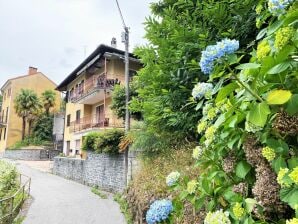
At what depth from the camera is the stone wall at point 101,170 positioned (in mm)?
11914

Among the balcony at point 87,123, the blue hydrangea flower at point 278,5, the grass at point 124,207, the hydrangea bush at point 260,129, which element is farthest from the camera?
the balcony at point 87,123

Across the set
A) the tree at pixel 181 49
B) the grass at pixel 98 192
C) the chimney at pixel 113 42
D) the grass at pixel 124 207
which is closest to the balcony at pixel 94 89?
the chimney at pixel 113 42

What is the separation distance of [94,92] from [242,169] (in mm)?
21612

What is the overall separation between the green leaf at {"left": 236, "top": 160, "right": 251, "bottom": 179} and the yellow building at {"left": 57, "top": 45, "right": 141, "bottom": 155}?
1757 cm

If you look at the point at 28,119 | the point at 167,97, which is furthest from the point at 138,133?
the point at 28,119

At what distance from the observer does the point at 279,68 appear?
5.09 feet

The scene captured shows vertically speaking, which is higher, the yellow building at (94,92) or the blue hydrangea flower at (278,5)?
the yellow building at (94,92)

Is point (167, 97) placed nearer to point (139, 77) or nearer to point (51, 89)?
point (139, 77)

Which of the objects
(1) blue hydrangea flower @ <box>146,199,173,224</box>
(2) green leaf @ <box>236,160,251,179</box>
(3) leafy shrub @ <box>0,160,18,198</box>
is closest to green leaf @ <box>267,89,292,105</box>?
(2) green leaf @ <box>236,160,251,179</box>

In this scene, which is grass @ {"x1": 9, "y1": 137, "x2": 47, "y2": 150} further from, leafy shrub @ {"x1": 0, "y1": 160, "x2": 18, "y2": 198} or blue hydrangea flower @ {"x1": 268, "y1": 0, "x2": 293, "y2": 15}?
blue hydrangea flower @ {"x1": 268, "y1": 0, "x2": 293, "y2": 15}

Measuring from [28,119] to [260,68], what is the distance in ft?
143

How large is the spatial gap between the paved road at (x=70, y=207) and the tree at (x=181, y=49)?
3.76m

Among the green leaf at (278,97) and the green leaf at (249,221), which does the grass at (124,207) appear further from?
the green leaf at (278,97)

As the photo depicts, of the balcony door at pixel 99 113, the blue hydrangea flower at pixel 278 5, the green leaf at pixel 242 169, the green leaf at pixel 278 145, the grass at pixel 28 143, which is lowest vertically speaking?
the green leaf at pixel 242 169
